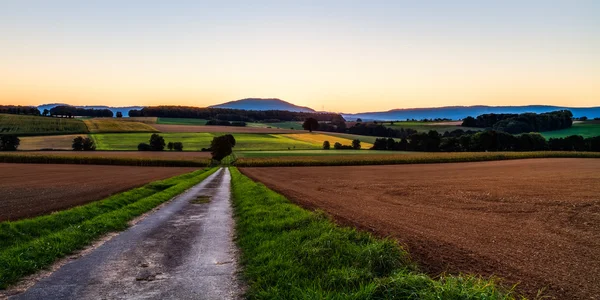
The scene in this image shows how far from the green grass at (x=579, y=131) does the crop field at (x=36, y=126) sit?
14655 cm

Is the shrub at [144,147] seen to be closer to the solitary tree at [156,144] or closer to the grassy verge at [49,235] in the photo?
the solitary tree at [156,144]

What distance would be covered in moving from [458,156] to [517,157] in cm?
1251

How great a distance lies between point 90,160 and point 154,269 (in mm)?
85851

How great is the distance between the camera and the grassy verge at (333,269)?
6848 mm

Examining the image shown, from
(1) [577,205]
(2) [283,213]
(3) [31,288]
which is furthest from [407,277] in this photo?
(1) [577,205]

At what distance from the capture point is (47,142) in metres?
112

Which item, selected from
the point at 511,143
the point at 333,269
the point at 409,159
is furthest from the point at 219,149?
the point at 333,269

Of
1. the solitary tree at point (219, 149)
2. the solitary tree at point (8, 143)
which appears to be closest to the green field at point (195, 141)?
the solitary tree at point (219, 149)

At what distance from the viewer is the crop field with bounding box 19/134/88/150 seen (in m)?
106

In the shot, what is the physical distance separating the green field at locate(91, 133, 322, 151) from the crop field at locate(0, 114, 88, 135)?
13.0 m

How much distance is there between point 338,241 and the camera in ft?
34.8

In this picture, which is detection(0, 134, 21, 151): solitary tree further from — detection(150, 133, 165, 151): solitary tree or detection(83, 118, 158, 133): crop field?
detection(150, 133, 165, 151): solitary tree

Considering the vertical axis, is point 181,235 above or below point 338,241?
below

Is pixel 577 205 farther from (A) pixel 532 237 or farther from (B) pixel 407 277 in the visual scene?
(B) pixel 407 277
